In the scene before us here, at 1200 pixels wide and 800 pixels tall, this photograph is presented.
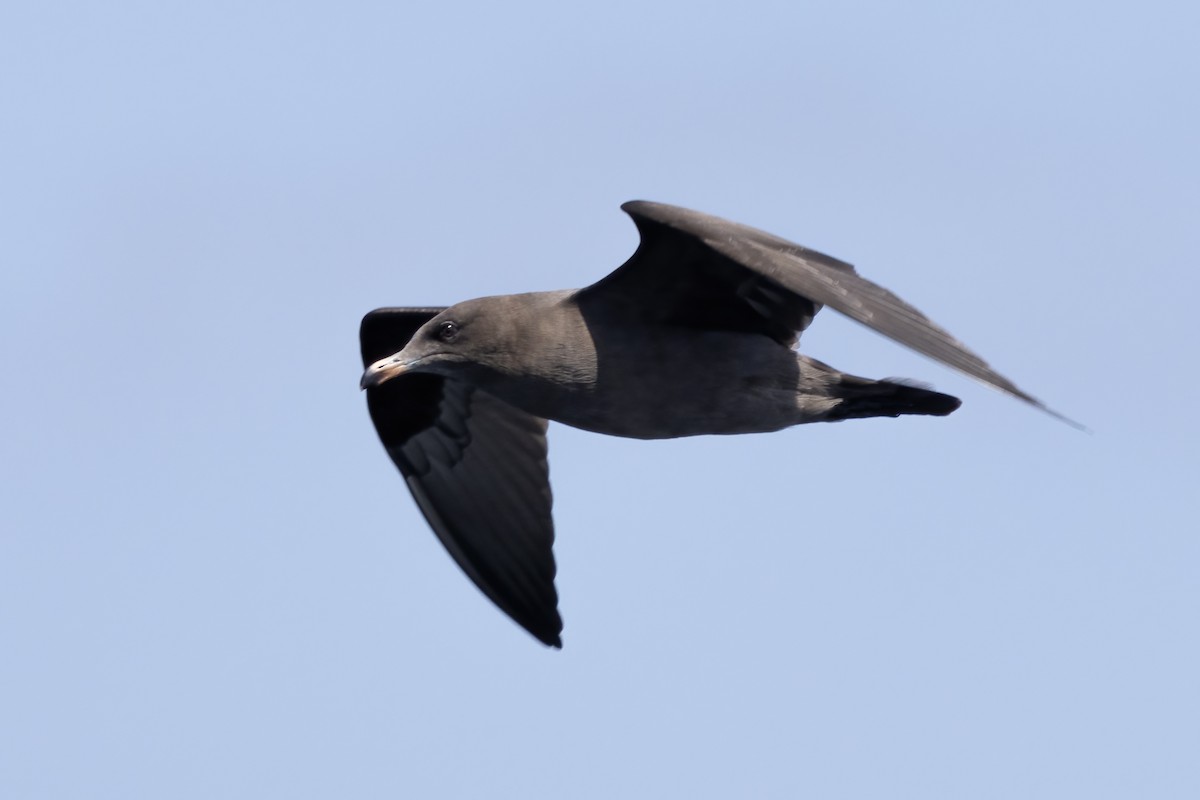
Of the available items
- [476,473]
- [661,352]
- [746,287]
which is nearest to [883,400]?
[746,287]

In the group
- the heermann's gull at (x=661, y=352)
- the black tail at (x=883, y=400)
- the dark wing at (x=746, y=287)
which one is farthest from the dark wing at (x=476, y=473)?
the black tail at (x=883, y=400)

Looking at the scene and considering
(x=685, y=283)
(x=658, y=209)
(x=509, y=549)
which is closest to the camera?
(x=658, y=209)

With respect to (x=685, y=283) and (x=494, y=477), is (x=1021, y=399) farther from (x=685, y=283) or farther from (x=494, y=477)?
(x=494, y=477)

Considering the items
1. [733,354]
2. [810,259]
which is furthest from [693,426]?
[810,259]

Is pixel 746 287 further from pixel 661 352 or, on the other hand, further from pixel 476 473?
pixel 476 473

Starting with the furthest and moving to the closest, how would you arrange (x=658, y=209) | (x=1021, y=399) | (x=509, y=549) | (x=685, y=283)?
(x=509, y=549), (x=685, y=283), (x=658, y=209), (x=1021, y=399)

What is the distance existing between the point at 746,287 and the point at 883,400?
1210 millimetres

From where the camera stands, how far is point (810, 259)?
384 inches

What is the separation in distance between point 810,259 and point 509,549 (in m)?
3.97

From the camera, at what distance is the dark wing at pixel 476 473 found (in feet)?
41.8

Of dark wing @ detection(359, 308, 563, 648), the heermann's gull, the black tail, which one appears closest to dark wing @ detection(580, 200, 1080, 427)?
the heermann's gull

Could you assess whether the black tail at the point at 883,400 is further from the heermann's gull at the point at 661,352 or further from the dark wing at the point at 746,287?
the dark wing at the point at 746,287

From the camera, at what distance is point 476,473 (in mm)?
12906

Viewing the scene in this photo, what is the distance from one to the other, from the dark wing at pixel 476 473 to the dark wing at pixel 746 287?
2.40 m
